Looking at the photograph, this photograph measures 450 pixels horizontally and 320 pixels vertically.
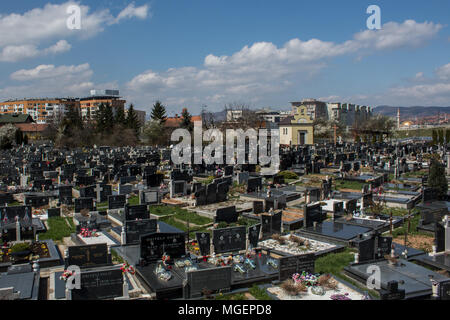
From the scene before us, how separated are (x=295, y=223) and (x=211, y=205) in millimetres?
5189

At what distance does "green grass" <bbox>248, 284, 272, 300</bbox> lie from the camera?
838cm

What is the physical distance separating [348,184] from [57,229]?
16021 millimetres

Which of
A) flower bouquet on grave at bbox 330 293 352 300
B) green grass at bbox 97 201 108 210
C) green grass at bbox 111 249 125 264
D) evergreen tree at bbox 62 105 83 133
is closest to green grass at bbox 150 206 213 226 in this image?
green grass at bbox 97 201 108 210

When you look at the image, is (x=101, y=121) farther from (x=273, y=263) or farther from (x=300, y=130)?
(x=273, y=263)

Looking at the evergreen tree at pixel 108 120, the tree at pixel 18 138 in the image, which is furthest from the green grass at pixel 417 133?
the tree at pixel 18 138

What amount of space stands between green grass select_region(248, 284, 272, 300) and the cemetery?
0.13ft

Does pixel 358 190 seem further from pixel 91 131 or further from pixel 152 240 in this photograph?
pixel 91 131

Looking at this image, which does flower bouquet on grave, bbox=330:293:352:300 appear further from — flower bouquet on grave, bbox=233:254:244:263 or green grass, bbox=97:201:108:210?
green grass, bbox=97:201:108:210

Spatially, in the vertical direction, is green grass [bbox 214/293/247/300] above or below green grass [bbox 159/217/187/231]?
below

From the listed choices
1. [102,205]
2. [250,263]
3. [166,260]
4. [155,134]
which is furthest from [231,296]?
[155,134]

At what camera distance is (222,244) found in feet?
36.8

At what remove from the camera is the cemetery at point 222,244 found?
8.54 metres

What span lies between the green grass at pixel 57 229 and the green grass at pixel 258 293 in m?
7.11

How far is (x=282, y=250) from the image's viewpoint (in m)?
11.5
